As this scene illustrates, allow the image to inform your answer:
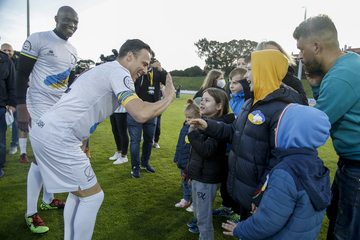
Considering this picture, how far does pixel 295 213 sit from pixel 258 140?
2.05 ft

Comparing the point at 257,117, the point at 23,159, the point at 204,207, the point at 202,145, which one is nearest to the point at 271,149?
the point at 257,117

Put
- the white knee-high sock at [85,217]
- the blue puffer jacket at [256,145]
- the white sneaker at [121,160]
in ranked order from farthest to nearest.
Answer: the white sneaker at [121,160] < the white knee-high sock at [85,217] < the blue puffer jacket at [256,145]

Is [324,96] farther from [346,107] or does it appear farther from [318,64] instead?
[318,64]

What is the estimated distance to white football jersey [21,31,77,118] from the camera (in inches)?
112

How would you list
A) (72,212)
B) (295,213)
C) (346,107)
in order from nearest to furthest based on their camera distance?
(295,213) → (346,107) → (72,212)

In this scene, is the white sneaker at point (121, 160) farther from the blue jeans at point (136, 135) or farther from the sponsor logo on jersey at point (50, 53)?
the sponsor logo on jersey at point (50, 53)

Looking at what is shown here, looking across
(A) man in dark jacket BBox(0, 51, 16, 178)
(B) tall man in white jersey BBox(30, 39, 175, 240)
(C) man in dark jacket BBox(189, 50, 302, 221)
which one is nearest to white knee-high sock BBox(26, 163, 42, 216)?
(B) tall man in white jersey BBox(30, 39, 175, 240)

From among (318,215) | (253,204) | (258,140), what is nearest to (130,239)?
(253,204)

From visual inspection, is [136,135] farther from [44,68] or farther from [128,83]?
[128,83]

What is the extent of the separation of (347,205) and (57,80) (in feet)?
11.2

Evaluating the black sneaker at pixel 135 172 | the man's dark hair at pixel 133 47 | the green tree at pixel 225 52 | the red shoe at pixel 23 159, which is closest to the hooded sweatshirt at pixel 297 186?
the man's dark hair at pixel 133 47

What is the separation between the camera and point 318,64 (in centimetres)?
192

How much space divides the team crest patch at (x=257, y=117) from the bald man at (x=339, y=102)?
1.42ft

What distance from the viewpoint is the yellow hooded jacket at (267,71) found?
1868mm
